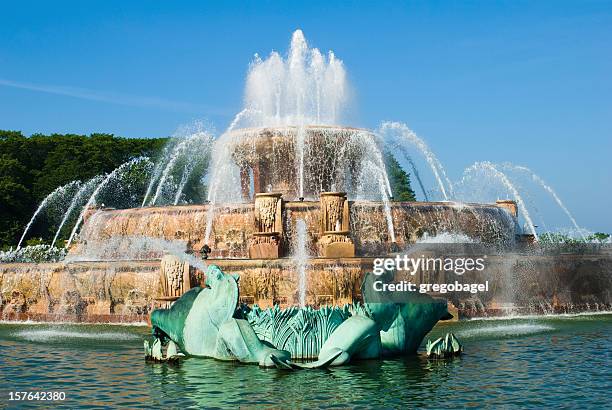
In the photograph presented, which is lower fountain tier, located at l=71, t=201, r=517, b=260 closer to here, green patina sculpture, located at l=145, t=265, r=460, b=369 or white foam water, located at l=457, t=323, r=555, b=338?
white foam water, located at l=457, t=323, r=555, b=338

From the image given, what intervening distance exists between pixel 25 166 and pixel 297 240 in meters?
36.7

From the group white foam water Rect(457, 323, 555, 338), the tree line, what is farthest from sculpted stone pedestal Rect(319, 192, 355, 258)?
the tree line

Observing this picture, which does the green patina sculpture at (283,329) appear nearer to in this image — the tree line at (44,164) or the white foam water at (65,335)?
the white foam water at (65,335)

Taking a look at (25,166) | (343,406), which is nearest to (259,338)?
(343,406)

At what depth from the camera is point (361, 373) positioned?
1066 centimetres

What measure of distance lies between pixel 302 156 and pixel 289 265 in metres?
10.0

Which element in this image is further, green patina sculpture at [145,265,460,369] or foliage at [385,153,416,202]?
foliage at [385,153,416,202]

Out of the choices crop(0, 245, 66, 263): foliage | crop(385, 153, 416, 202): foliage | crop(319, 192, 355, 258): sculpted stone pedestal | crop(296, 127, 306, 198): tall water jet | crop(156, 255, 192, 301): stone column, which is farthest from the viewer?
crop(385, 153, 416, 202): foliage

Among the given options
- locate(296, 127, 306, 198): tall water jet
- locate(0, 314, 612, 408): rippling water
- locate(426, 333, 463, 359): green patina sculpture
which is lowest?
locate(0, 314, 612, 408): rippling water

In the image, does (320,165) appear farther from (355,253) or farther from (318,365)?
(318,365)

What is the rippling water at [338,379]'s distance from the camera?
30.1ft

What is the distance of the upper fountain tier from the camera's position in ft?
91.5

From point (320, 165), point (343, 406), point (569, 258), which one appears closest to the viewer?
point (343, 406)

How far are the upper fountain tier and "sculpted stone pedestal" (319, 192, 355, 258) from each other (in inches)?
257
